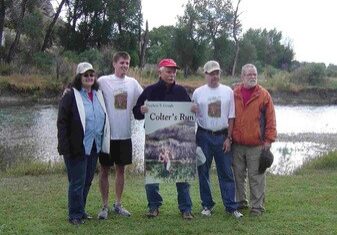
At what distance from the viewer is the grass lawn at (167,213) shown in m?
6.22

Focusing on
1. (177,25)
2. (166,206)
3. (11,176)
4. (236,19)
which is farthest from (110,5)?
(166,206)

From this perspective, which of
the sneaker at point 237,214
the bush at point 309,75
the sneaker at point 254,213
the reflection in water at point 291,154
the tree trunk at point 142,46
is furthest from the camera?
the tree trunk at point 142,46

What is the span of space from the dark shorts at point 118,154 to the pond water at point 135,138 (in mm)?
4533

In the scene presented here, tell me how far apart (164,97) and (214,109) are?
0.61 meters

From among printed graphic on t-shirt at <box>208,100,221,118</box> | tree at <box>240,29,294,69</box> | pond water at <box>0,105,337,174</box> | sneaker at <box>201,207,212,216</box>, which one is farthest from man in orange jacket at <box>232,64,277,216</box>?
tree at <box>240,29,294,69</box>

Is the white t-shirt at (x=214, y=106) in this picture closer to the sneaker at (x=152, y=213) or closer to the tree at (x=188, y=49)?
the sneaker at (x=152, y=213)

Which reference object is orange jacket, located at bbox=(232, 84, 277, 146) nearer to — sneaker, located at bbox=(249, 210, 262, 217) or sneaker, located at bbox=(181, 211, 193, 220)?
sneaker, located at bbox=(249, 210, 262, 217)

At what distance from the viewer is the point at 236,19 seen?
5269 cm

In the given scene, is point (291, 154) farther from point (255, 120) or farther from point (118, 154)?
point (118, 154)

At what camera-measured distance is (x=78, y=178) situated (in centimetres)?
630

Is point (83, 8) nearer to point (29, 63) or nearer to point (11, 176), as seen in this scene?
point (29, 63)

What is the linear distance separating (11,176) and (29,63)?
92.0 ft

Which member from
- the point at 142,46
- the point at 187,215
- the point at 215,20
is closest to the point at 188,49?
the point at 142,46

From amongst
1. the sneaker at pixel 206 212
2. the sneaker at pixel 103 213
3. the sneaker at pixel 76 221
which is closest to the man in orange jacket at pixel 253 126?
the sneaker at pixel 206 212
